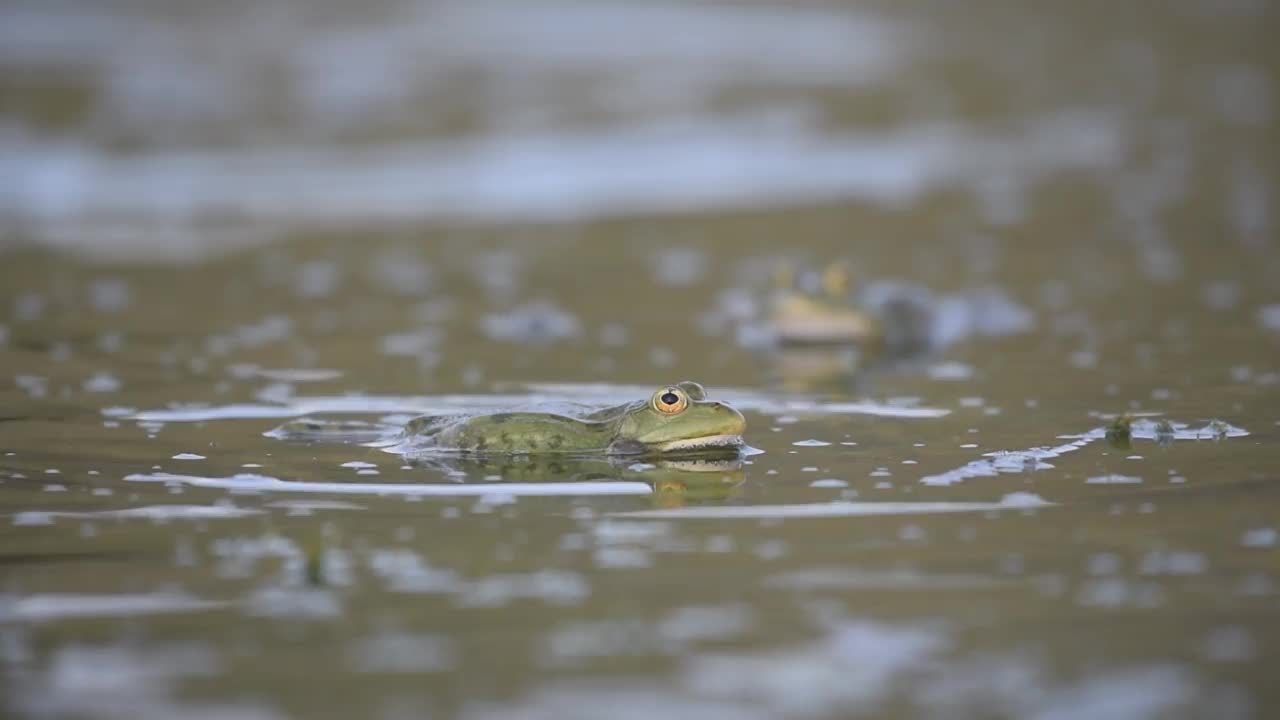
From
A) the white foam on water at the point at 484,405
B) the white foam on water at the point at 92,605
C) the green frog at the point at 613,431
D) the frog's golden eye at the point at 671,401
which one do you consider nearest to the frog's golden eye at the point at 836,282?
the white foam on water at the point at 484,405

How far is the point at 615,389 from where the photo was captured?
28.2 ft

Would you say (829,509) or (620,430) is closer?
(829,509)

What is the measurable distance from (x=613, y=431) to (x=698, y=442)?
32cm

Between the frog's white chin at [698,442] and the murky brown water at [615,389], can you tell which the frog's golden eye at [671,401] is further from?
the murky brown water at [615,389]

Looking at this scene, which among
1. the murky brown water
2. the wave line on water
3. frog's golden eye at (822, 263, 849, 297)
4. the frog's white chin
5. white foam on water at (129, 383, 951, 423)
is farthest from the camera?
frog's golden eye at (822, 263, 849, 297)

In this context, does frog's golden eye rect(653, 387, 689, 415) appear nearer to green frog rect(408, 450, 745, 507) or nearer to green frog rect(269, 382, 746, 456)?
green frog rect(269, 382, 746, 456)

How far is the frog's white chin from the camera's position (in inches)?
267

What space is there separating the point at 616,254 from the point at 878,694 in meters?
9.76

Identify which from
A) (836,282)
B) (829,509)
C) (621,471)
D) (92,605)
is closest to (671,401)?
(621,471)

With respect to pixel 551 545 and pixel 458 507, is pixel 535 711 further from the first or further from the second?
pixel 458 507

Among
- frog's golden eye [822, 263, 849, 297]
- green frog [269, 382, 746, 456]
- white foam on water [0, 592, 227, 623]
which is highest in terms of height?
frog's golden eye [822, 263, 849, 297]

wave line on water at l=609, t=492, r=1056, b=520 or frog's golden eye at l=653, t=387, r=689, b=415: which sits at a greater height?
frog's golden eye at l=653, t=387, r=689, b=415

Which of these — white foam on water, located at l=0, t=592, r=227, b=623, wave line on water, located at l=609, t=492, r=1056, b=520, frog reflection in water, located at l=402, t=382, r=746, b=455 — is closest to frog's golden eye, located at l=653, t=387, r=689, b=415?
frog reflection in water, located at l=402, t=382, r=746, b=455

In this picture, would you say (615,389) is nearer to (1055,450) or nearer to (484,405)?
(484,405)
